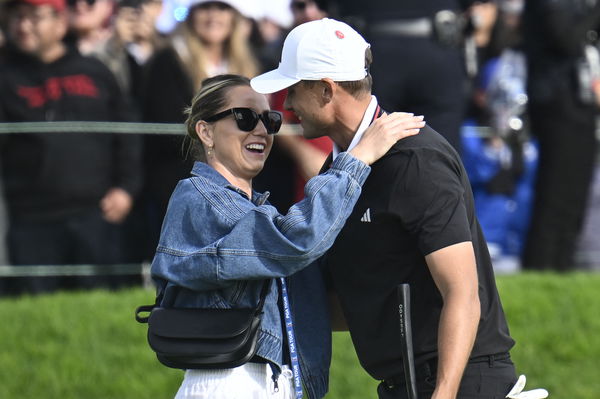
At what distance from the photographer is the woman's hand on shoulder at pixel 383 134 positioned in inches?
159

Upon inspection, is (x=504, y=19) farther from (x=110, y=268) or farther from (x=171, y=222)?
(x=171, y=222)

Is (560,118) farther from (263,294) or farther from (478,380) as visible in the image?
(263,294)

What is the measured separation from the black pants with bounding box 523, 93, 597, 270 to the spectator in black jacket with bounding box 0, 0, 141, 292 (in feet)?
9.00

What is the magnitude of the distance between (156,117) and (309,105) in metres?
4.39

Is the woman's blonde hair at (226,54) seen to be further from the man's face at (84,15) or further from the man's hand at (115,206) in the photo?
the man's face at (84,15)

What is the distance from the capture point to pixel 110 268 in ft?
27.7

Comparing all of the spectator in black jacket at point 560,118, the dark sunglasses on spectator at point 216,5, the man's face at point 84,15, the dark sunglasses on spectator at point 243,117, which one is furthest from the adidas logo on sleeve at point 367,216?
the man's face at point 84,15

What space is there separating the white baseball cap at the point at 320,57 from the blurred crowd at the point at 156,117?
9.70 ft

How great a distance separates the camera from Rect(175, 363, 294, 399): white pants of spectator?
413 cm

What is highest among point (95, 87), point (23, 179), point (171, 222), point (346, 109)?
point (346, 109)

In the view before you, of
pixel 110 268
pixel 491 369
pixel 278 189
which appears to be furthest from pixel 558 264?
pixel 491 369

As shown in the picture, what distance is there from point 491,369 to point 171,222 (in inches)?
44.7

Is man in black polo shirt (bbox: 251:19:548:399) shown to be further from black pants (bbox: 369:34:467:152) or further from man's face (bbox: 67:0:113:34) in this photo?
man's face (bbox: 67:0:113:34)

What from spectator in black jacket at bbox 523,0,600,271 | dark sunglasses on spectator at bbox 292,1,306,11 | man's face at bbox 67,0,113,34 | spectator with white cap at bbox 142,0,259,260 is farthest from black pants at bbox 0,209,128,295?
spectator in black jacket at bbox 523,0,600,271
